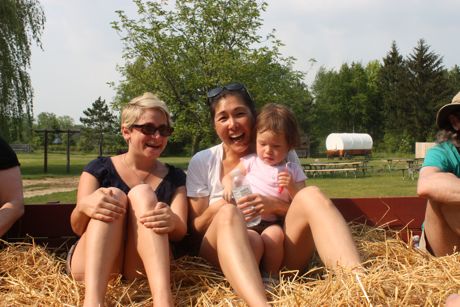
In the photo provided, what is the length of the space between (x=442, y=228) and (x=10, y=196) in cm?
245

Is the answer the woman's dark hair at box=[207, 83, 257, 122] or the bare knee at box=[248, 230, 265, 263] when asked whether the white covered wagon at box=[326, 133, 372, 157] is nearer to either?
the woman's dark hair at box=[207, 83, 257, 122]

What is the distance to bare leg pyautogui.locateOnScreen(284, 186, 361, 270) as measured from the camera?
233cm

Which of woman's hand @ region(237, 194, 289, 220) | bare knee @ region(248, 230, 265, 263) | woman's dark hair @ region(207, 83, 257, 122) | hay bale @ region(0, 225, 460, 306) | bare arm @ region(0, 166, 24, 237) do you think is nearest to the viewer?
hay bale @ region(0, 225, 460, 306)

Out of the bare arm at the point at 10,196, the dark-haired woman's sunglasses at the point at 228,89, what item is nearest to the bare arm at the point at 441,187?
the dark-haired woman's sunglasses at the point at 228,89

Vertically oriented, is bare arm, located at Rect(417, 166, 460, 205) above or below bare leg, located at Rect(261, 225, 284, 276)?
above

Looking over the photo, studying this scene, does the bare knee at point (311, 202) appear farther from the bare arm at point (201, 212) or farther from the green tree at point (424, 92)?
the green tree at point (424, 92)

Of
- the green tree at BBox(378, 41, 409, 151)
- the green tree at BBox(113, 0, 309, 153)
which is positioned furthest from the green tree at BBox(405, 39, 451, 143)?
the green tree at BBox(113, 0, 309, 153)

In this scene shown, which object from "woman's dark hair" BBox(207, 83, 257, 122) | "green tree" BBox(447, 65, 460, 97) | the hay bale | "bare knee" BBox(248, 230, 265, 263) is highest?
"green tree" BBox(447, 65, 460, 97)

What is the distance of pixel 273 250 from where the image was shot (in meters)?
2.63

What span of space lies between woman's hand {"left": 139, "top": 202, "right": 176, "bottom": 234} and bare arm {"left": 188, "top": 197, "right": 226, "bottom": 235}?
0.37m

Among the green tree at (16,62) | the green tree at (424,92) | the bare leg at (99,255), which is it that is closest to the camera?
the bare leg at (99,255)

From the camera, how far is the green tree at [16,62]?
1761cm

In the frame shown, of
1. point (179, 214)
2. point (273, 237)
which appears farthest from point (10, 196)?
point (273, 237)

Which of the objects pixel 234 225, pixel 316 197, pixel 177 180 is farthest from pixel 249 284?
pixel 177 180
